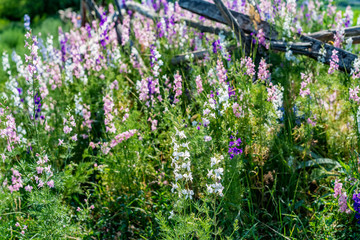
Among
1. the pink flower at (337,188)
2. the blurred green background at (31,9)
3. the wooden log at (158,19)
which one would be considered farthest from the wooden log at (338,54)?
the blurred green background at (31,9)

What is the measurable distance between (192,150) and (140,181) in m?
0.92

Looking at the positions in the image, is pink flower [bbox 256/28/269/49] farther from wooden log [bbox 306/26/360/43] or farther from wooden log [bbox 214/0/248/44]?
wooden log [bbox 306/26/360/43]

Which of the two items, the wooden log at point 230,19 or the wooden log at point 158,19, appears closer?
the wooden log at point 230,19

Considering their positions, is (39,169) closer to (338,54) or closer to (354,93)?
(354,93)

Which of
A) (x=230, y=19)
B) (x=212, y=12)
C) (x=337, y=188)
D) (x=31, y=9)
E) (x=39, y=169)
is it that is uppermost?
(x=31, y=9)

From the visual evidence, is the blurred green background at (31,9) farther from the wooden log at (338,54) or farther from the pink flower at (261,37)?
the wooden log at (338,54)

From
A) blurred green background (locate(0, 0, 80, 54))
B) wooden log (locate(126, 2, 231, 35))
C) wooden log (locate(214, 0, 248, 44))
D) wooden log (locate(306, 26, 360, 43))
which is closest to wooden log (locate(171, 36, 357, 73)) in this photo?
wooden log (locate(214, 0, 248, 44))

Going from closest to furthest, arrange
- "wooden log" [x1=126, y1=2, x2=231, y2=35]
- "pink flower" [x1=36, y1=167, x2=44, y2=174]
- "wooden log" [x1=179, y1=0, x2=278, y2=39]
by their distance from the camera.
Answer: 1. "pink flower" [x1=36, y1=167, x2=44, y2=174]
2. "wooden log" [x1=179, y1=0, x2=278, y2=39]
3. "wooden log" [x1=126, y1=2, x2=231, y2=35]

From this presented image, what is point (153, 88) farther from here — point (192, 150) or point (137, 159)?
point (192, 150)

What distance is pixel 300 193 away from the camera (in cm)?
320

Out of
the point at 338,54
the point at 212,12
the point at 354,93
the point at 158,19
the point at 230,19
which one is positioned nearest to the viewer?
the point at 354,93

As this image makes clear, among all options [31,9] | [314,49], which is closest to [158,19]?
[314,49]

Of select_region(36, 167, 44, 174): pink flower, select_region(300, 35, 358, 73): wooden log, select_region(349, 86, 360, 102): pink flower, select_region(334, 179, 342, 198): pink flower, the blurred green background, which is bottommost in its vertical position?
select_region(334, 179, 342, 198): pink flower

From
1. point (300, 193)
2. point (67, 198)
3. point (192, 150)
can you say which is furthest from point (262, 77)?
point (67, 198)
